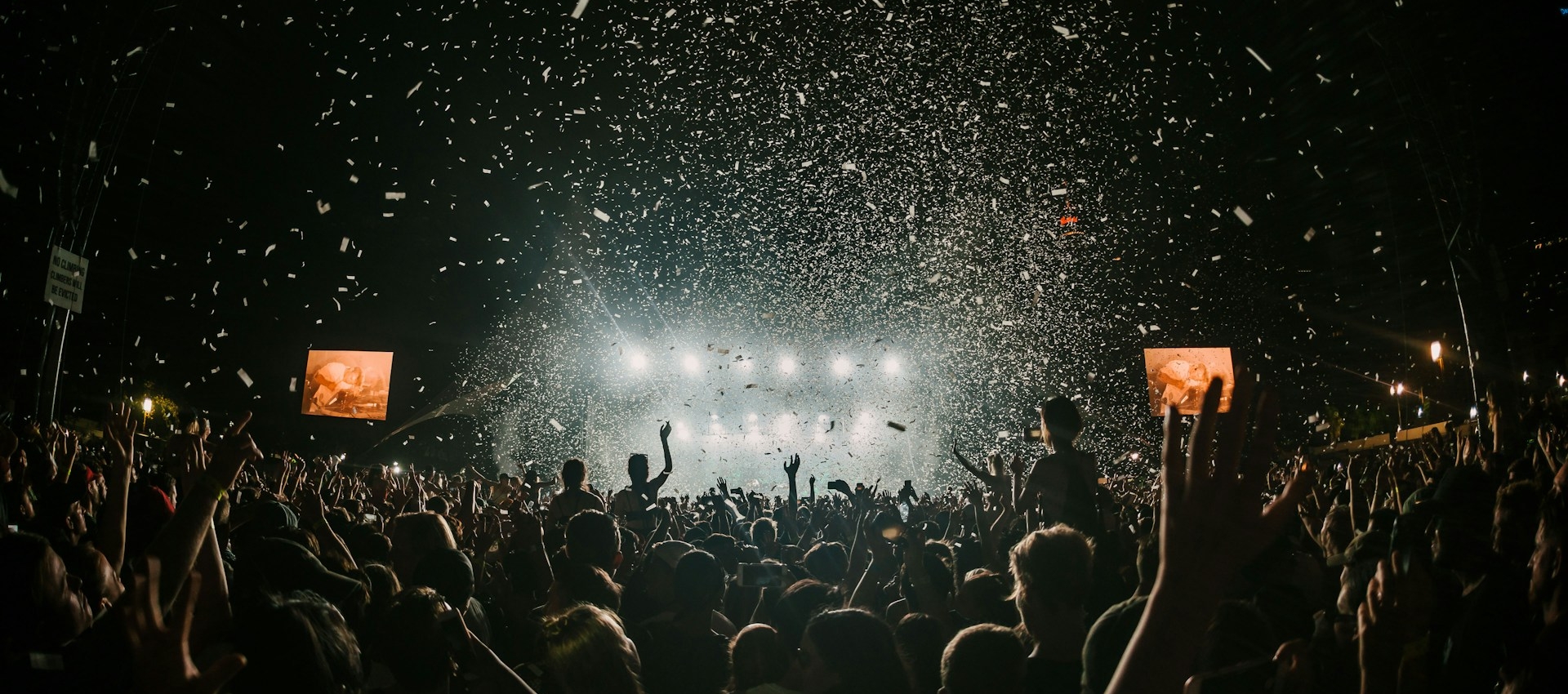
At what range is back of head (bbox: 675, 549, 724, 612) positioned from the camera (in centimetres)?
371

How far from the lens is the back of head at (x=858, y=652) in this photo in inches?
112

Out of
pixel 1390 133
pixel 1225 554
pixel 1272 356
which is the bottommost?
pixel 1225 554

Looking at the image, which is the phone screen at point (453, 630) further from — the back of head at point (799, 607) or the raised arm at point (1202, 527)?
the raised arm at point (1202, 527)

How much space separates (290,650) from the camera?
2.17 metres

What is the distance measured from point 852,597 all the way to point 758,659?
1886mm

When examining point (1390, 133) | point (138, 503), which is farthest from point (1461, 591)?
point (1390, 133)

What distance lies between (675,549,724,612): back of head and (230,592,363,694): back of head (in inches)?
63.1

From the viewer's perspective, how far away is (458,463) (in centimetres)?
3472

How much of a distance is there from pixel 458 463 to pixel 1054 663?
35.0 meters

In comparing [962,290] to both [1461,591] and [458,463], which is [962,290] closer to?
[458,463]

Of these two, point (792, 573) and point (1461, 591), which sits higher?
point (1461, 591)

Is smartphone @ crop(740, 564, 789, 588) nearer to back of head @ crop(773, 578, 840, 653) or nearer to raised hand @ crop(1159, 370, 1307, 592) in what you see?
back of head @ crop(773, 578, 840, 653)

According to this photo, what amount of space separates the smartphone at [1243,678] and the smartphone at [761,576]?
2.48 metres

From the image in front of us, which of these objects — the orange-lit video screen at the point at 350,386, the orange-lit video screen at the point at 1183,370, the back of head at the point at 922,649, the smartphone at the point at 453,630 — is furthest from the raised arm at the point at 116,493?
the orange-lit video screen at the point at 350,386
